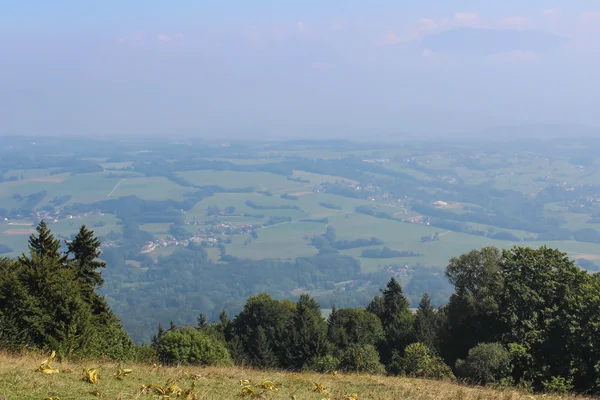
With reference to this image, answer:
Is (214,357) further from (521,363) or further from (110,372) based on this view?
(110,372)

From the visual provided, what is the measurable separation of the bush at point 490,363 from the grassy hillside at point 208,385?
713cm

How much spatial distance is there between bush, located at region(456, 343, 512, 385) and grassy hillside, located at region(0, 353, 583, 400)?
7.13 m

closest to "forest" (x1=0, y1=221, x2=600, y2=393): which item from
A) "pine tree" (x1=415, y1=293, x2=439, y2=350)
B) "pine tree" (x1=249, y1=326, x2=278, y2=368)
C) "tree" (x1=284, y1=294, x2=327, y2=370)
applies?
"tree" (x1=284, y1=294, x2=327, y2=370)

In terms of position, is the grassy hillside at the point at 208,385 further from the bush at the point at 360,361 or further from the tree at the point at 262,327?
the tree at the point at 262,327

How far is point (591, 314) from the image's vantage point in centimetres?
2209

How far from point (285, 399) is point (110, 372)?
4.16m

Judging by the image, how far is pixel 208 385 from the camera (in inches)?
522

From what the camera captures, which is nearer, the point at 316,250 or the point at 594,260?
the point at 594,260

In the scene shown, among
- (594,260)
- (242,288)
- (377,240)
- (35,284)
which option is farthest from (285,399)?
(377,240)

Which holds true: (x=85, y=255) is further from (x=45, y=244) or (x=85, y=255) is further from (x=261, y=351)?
(x=261, y=351)

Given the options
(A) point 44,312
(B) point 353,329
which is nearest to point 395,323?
(B) point 353,329

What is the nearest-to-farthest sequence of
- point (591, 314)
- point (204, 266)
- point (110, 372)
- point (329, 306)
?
point (110, 372) → point (591, 314) → point (329, 306) → point (204, 266)

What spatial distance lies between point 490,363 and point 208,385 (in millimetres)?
A: 12919

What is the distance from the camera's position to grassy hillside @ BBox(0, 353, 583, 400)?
1124 cm
